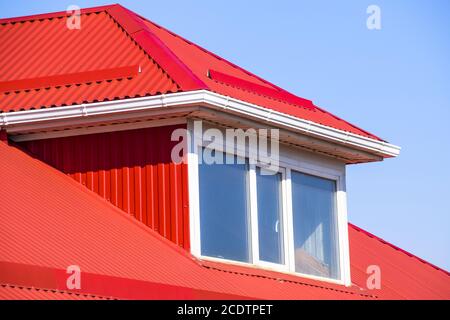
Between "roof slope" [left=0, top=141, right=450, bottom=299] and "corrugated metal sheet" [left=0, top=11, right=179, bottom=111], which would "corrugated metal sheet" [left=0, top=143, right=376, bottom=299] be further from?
"corrugated metal sheet" [left=0, top=11, right=179, bottom=111]

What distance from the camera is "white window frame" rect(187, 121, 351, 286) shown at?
17.7 metres

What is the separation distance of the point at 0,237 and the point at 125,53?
4.84m

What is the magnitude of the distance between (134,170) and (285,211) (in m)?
2.50

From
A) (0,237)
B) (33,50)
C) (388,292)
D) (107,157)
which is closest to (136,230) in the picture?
(107,157)

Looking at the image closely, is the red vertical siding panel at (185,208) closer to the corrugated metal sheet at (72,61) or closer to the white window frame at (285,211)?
the white window frame at (285,211)

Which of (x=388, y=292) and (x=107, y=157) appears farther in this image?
(x=388, y=292)

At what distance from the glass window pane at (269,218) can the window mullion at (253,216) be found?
0.14 metres

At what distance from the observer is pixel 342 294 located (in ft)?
64.0

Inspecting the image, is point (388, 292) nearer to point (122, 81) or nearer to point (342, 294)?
point (342, 294)

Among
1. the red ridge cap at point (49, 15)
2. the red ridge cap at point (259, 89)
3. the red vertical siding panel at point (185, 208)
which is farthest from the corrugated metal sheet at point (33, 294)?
the red ridge cap at point (49, 15)

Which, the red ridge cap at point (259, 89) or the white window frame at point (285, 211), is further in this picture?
the red ridge cap at point (259, 89)

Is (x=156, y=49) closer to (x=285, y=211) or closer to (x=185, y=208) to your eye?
(x=185, y=208)

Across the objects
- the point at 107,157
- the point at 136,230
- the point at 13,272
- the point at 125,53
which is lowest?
the point at 13,272

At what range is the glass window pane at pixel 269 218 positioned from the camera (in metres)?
18.9
